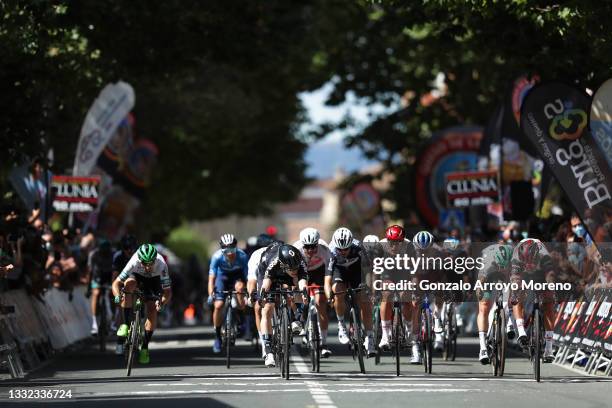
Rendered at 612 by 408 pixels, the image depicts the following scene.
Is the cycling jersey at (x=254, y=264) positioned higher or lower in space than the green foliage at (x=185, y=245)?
lower

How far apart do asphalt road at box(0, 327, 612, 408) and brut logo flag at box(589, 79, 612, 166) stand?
10.3 feet

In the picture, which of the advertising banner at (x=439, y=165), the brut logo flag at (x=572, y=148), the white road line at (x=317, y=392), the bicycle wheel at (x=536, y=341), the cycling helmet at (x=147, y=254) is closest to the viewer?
the white road line at (x=317, y=392)

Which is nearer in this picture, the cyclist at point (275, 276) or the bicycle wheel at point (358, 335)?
the cyclist at point (275, 276)

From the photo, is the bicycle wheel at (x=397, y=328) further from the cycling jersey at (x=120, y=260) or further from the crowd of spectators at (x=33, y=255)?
the cycling jersey at (x=120, y=260)

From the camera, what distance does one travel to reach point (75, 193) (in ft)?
103

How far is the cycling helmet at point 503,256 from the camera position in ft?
69.5

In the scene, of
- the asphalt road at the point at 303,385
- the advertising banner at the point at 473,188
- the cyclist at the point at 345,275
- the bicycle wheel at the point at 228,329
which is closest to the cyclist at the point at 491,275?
the asphalt road at the point at 303,385

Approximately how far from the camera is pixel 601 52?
22031 millimetres

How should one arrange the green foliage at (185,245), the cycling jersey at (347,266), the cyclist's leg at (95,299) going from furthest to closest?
the green foliage at (185,245) < the cyclist's leg at (95,299) < the cycling jersey at (347,266)

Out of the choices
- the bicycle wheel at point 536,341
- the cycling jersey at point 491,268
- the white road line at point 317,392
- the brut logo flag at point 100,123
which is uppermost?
the brut logo flag at point 100,123

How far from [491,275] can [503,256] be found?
0.28 meters

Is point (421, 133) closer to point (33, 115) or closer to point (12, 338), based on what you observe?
point (33, 115)

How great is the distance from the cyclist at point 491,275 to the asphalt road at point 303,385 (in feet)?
1.92

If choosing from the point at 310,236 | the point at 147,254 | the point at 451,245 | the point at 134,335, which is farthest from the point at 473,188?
the point at 134,335
